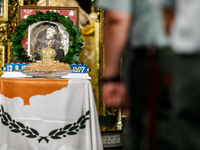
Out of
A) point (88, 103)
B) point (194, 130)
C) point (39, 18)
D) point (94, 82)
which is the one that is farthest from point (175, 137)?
point (94, 82)

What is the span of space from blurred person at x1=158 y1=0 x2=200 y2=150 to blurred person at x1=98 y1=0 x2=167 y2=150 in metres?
0.03

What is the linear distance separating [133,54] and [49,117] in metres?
1.21

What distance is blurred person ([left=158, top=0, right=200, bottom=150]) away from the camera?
0.47 meters

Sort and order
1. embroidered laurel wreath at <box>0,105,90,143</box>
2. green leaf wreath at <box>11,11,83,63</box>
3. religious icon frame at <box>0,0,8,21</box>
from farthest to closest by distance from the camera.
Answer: religious icon frame at <box>0,0,8,21</box>
green leaf wreath at <box>11,11,83,63</box>
embroidered laurel wreath at <box>0,105,90,143</box>

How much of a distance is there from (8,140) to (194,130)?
4.66ft

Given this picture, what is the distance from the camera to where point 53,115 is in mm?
1632

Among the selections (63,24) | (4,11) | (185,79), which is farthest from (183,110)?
(4,11)

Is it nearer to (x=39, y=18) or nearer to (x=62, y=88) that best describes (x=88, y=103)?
A: (x=62, y=88)

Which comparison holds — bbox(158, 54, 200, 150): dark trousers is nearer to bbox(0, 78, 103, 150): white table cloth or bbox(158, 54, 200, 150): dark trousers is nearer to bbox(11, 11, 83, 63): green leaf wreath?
bbox(0, 78, 103, 150): white table cloth

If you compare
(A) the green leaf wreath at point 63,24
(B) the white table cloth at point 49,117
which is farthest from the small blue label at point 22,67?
(B) the white table cloth at point 49,117

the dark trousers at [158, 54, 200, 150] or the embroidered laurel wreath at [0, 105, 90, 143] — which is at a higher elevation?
the dark trousers at [158, 54, 200, 150]

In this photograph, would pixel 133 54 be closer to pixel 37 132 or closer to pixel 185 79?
pixel 185 79

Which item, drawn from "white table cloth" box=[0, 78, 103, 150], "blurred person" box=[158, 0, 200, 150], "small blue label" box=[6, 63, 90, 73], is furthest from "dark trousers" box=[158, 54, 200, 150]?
"small blue label" box=[6, 63, 90, 73]

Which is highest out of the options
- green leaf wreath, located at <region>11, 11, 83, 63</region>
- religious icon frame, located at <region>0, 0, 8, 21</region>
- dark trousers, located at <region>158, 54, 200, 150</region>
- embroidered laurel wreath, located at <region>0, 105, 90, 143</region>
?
religious icon frame, located at <region>0, 0, 8, 21</region>
